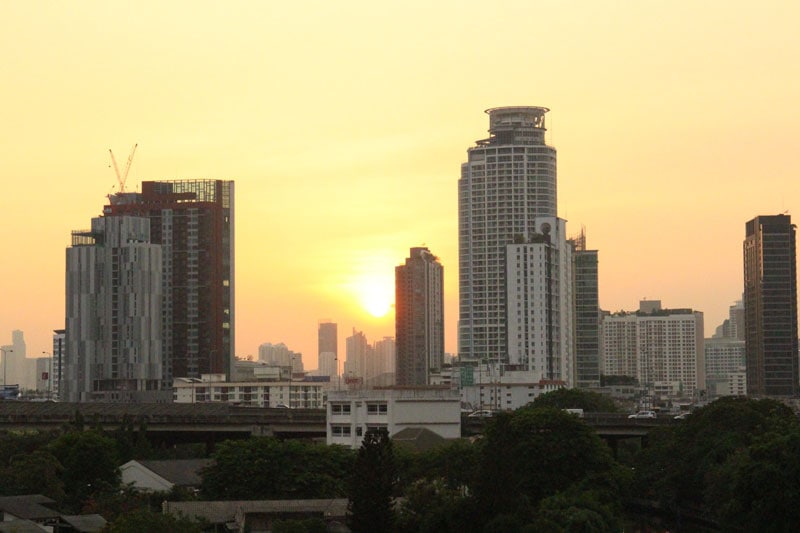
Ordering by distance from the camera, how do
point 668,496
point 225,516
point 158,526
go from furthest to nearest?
point 668,496 < point 225,516 < point 158,526

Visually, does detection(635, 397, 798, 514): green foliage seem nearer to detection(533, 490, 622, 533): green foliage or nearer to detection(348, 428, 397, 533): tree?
detection(533, 490, 622, 533): green foliage

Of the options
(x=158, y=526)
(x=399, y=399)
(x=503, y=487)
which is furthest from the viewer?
(x=399, y=399)

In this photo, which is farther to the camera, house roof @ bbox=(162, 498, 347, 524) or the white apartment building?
the white apartment building

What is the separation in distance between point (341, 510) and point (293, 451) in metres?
11.3

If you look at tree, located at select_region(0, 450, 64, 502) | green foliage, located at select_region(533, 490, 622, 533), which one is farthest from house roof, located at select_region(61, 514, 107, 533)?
green foliage, located at select_region(533, 490, 622, 533)

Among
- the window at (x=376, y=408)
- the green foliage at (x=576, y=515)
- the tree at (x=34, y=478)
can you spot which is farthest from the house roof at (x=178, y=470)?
the green foliage at (x=576, y=515)

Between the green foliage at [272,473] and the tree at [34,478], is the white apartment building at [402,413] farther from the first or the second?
the tree at [34,478]

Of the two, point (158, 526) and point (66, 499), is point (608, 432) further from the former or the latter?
point (158, 526)

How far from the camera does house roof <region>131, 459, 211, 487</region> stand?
311 feet

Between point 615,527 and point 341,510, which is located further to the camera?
point 341,510

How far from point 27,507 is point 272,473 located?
17425 mm

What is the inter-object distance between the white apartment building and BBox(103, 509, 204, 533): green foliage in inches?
1775

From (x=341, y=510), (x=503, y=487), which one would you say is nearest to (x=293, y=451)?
(x=341, y=510)

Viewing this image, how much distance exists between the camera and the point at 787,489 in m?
59.0
